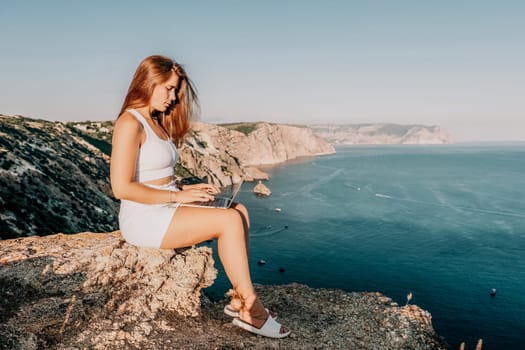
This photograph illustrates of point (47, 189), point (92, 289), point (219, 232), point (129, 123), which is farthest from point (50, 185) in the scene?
point (219, 232)

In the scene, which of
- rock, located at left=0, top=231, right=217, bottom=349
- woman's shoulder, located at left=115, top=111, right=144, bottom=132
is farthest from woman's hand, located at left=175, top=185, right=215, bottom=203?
rock, located at left=0, top=231, right=217, bottom=349

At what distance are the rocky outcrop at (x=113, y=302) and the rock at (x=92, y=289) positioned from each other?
1cm

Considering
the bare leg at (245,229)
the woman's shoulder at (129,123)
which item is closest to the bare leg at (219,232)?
the bare leg at (245,229)

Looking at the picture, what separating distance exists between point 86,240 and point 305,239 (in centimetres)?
5265

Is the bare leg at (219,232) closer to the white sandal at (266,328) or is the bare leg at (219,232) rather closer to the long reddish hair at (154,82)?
the white sandal at (266,328)

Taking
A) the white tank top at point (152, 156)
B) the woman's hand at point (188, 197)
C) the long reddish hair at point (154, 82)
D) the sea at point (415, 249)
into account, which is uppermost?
the long reddish hair at point (154, 82)

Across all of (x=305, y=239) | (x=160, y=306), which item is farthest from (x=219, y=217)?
(x=305, y=239)

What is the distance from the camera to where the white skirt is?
15.3ft

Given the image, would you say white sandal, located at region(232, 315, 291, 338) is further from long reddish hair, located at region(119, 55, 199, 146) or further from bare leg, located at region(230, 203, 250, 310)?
long reddish hair, located at region(119, 55, 199, 146)

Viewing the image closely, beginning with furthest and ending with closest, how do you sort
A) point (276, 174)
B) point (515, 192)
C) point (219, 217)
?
point (276, 174), point (515, 192), point (219, 217)

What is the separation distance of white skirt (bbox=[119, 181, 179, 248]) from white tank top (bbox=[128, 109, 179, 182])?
18 centimetres

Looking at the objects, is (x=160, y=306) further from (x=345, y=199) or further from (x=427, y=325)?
(x=345, y=199)

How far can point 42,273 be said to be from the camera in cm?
616

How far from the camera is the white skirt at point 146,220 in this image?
15.3ft
